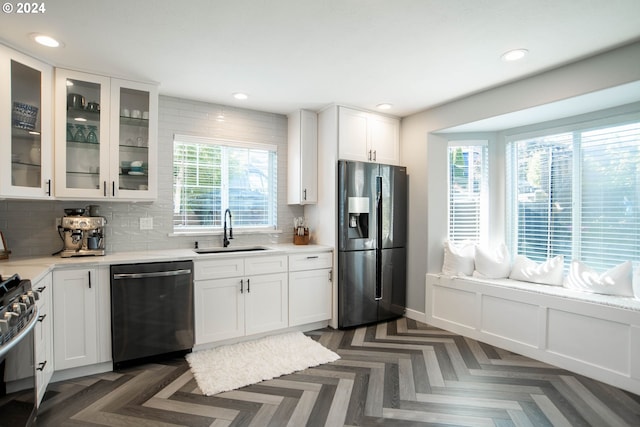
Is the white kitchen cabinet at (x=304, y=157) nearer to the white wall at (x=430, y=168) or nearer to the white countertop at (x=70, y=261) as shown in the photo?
the white countertop at (x=70, y=261)

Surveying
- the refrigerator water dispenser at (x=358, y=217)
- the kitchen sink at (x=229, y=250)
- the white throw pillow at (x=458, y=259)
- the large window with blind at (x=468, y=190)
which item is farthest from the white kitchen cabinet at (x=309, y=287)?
the large window with blind at (x=468, y=190)

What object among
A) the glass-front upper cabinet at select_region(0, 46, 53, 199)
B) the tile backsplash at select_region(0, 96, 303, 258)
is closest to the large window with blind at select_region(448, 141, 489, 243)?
the tile backsplash at select_region(0, 96, 303, 258)

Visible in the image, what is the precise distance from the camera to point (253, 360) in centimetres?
290

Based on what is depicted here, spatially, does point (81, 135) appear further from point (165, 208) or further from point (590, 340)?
point (590, 340)

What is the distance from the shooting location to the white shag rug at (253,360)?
8.47 feet

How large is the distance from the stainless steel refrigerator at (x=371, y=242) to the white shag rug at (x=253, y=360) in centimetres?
69

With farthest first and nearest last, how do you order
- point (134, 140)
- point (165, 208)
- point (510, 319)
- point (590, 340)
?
point (165, 208) < point (510, 319) < point (134, 140) < point (590, 340)

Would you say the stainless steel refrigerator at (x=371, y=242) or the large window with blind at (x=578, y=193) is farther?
the stainless steel refrigerator at (x=371, y=242)

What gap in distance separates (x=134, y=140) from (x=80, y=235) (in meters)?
Answer: 0.96

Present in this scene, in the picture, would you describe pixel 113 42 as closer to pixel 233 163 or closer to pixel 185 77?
pixel 185 77

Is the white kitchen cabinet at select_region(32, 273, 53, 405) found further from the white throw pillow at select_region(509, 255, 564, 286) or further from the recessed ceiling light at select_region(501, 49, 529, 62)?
the white throw pillow at select_region(509, 255, 564, 286)

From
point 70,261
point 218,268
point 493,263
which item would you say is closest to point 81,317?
point 70,261

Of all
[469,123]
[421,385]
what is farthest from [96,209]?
[469,123]

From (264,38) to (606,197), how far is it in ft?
10.9
